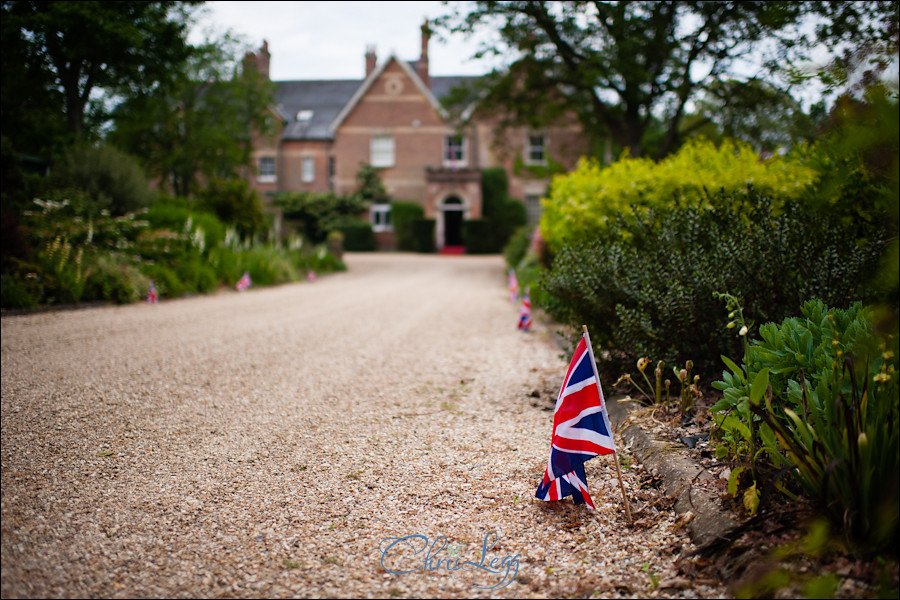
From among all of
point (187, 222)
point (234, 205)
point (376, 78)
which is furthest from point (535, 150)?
point (187, 222)

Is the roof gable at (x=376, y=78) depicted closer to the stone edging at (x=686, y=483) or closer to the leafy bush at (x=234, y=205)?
the leafy bush at (x=234, y=205)

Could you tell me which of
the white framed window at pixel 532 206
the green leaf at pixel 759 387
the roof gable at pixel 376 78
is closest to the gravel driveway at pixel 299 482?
the green leaf at pixel 759 387

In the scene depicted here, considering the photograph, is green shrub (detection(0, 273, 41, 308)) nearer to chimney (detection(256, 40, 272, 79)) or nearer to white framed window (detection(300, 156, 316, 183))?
white framed window (detection(300, 156, 316, 183))

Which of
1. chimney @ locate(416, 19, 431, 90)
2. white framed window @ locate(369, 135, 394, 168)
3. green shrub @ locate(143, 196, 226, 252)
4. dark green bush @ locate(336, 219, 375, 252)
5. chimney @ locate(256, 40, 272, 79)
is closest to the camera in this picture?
green shrub @ locate(143, 196, 226, 252)

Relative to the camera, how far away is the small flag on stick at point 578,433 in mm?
2633

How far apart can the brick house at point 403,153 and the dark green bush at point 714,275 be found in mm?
26474

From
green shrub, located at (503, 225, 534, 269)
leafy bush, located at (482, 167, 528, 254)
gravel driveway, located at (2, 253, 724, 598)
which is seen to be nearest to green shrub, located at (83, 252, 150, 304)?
gravel driveway, located at (2, 253, 724, 598)

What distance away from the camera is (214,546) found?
2328 mm

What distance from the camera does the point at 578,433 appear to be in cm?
266

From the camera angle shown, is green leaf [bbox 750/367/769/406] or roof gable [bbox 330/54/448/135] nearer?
green leaf [bbox 750/367/769/406]
